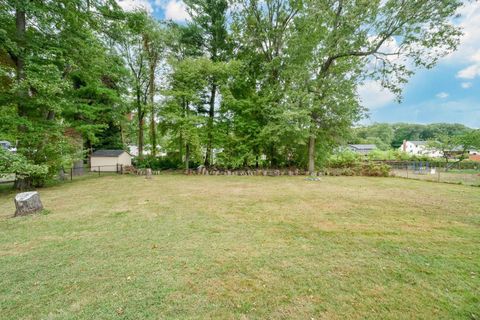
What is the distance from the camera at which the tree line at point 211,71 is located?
24.3ft

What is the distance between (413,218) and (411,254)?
86.0 inches

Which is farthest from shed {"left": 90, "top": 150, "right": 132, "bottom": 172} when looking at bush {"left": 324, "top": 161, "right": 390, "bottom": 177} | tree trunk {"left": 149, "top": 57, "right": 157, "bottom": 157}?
bush {"left": 324, "top": 161, "right": 390, "bottom": 177}

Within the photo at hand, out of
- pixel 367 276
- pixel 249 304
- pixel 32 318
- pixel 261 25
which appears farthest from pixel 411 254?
pixel 261 25

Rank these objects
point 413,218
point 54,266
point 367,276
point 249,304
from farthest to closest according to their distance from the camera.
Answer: point 413,218
point 54,266
point 367,276
point 249,304

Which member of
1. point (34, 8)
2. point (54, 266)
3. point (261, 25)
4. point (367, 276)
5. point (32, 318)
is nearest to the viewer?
point (32, 318)

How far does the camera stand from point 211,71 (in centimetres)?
1234

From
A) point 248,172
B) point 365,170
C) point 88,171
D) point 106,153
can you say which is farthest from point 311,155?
point 88,171

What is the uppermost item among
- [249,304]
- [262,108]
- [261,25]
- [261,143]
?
[261,25]

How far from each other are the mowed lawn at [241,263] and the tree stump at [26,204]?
290 mm

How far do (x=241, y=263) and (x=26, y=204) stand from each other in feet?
18.5

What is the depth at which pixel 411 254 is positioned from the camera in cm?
300

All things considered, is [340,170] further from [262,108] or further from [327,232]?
[327,232]

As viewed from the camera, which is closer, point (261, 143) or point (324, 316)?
point (324, 316)

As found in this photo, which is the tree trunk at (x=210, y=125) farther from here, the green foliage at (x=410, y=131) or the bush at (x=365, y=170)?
the green foliage at (x=410, y=131)
